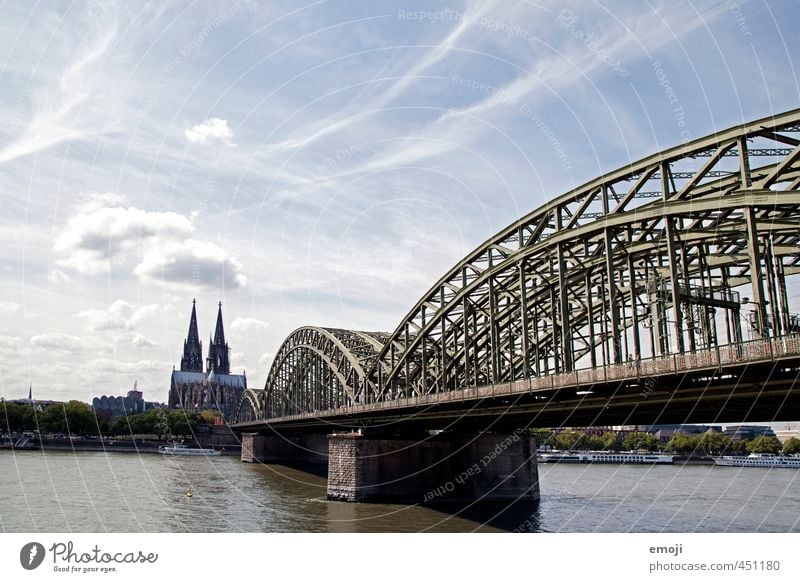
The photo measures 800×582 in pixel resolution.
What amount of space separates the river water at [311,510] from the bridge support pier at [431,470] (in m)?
2.36

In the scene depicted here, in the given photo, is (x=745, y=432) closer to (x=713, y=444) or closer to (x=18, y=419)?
(x=713, y=444)

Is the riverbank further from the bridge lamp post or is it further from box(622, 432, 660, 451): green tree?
the bridge lamp post

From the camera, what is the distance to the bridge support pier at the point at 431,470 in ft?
181

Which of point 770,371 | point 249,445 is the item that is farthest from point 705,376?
point 249,445

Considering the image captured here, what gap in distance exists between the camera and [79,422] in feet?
473

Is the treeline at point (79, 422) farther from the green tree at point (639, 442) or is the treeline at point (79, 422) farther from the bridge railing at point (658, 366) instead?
the bridge railing at point (658, 366)

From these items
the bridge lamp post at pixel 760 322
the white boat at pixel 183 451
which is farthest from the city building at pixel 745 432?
the bridge lamp post at pixel 760 322

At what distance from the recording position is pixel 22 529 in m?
36.9

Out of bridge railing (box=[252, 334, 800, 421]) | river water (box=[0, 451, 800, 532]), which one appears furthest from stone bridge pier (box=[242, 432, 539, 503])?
bridge railing (box=[252, 334, 800, 421])

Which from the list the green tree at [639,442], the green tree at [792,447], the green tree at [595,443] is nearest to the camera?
the green tree at [792,447]

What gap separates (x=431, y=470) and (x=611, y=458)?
11213cm

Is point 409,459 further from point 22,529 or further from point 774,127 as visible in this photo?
point 774,127

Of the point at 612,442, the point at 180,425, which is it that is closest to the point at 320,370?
the point at 180,425
